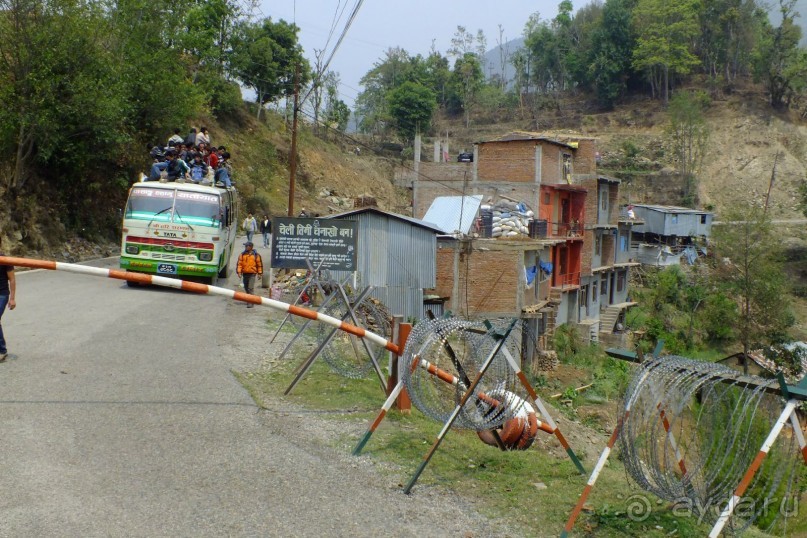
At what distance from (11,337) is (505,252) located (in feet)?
69.5

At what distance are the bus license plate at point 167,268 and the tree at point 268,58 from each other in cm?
3741

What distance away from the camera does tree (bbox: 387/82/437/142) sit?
70062 mm

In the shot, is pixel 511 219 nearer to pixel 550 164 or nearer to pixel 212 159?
pixel 550 164

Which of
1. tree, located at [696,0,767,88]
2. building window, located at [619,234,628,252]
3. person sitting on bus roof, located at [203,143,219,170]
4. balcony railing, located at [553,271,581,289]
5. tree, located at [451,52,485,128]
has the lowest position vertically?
balcony railing, located at [553,271,581,289]

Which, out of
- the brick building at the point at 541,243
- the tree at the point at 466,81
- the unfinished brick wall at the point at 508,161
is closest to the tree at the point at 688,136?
the brick building at the point at 541,243

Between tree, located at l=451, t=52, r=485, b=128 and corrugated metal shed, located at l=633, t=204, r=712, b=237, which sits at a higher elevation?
tree, located at l=451, t=52, r=485, b=128

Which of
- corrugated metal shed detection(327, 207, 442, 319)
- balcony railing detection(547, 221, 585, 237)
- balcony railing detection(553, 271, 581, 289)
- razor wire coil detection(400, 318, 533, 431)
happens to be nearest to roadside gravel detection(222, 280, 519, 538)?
razor wire coil detection(400, 318, 533, 431)

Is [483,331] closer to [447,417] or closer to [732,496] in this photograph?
[447,417]

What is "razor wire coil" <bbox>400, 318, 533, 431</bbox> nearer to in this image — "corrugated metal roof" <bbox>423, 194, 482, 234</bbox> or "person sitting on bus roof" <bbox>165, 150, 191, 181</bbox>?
"person sitting on bus roof" <bbox>165, 150, 191, 181</bbox>

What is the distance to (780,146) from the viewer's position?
7644 centimetres

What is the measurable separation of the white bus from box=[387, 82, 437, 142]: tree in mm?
51591

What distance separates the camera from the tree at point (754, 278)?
38812mm

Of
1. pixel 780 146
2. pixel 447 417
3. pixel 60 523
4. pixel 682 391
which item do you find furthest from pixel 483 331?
pixel 780 146

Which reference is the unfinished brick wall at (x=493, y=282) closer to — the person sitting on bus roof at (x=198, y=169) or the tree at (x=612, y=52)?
the person sitting on bus roof at (x=198, y=169)
